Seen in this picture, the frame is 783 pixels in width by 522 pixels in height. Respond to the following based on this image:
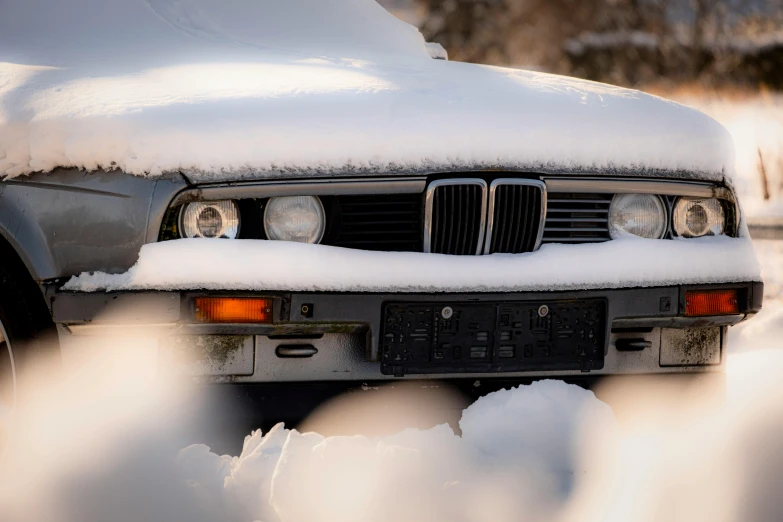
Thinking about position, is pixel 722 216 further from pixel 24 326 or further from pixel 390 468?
pixel 24 326

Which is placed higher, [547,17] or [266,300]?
[547,17]

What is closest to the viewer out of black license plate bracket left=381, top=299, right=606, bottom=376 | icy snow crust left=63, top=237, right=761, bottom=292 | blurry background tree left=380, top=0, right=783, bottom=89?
icy snow crust left=63, top=237, right=761, bottom=292

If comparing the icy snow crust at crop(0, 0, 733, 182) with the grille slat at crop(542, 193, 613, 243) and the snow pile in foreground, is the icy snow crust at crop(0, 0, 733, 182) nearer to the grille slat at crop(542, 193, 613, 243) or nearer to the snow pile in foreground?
the grille slat at crop(542, 193, 613, 243)

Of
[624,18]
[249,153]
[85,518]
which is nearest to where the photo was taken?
[85,518]

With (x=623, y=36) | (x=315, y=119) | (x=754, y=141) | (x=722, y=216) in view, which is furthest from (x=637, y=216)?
(x=623, y=36)

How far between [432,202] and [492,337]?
38 cm

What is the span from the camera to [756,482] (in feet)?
8.90

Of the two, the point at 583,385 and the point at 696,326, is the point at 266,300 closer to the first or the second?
the point at 583,385

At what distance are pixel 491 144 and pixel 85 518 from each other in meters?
1.34

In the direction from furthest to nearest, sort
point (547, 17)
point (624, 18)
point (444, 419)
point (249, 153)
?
1. point (547, 17)
2. point (624, 18)
3. point (444, 419)
4. point (249, 153)

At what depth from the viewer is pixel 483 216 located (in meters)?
2.88

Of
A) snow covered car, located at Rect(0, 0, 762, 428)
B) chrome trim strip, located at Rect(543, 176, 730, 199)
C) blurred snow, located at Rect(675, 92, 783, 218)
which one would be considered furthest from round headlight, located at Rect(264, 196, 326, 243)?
blurred snow, located at Rect(675, 92, 783, 218)

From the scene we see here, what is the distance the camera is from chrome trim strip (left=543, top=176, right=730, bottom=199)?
2.96 meters

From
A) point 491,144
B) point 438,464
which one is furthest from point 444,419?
point 491,144
